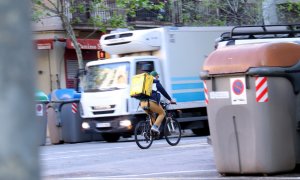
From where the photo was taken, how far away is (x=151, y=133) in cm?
1564

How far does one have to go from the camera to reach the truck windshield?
19.1m

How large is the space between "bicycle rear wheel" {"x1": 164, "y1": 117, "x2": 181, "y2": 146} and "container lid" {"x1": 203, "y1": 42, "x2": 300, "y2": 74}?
686cm

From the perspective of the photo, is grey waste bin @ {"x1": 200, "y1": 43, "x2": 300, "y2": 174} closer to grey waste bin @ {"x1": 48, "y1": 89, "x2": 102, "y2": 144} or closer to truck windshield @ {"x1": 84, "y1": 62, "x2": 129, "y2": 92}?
truck windshield @ {"x1": 84, "y1": 62, "x2": 129, "y2": 92}

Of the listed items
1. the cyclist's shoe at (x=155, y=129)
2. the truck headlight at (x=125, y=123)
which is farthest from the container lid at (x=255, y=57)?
the truck headlight at (x=125, y=123)

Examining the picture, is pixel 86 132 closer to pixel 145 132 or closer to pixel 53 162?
pixel 145 132

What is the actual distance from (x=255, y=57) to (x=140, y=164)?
382 centimetres

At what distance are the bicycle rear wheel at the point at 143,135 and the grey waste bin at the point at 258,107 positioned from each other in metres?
6.45

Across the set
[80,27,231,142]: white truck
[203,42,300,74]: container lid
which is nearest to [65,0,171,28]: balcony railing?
[80,27,231,142]: white truck

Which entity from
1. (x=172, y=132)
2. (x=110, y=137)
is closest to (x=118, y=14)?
(x=110, y=137)

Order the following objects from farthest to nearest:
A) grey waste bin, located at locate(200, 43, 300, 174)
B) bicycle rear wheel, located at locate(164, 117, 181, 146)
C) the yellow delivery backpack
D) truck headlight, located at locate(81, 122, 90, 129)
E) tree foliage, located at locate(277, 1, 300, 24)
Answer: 1. tree foliage, located at locate(277, 1, 300, 24)
2. truck headlight, located at locate(81, 122, 90, 129)
3. bicycle rear wheel, located at locate(164, 117, 181, 146)
4. the yellow delivery backpack
5. grey waste bin, located at locate(200, 43, 300, 174)

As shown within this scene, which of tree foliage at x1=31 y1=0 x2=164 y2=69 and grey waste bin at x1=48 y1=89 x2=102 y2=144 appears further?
tree foliage at x1=31 y1=0 x2=164 y2=69

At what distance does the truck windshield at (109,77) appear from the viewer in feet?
62.7

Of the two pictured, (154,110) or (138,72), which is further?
(138,72)

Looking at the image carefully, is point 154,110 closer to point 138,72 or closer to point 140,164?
point 138,72
